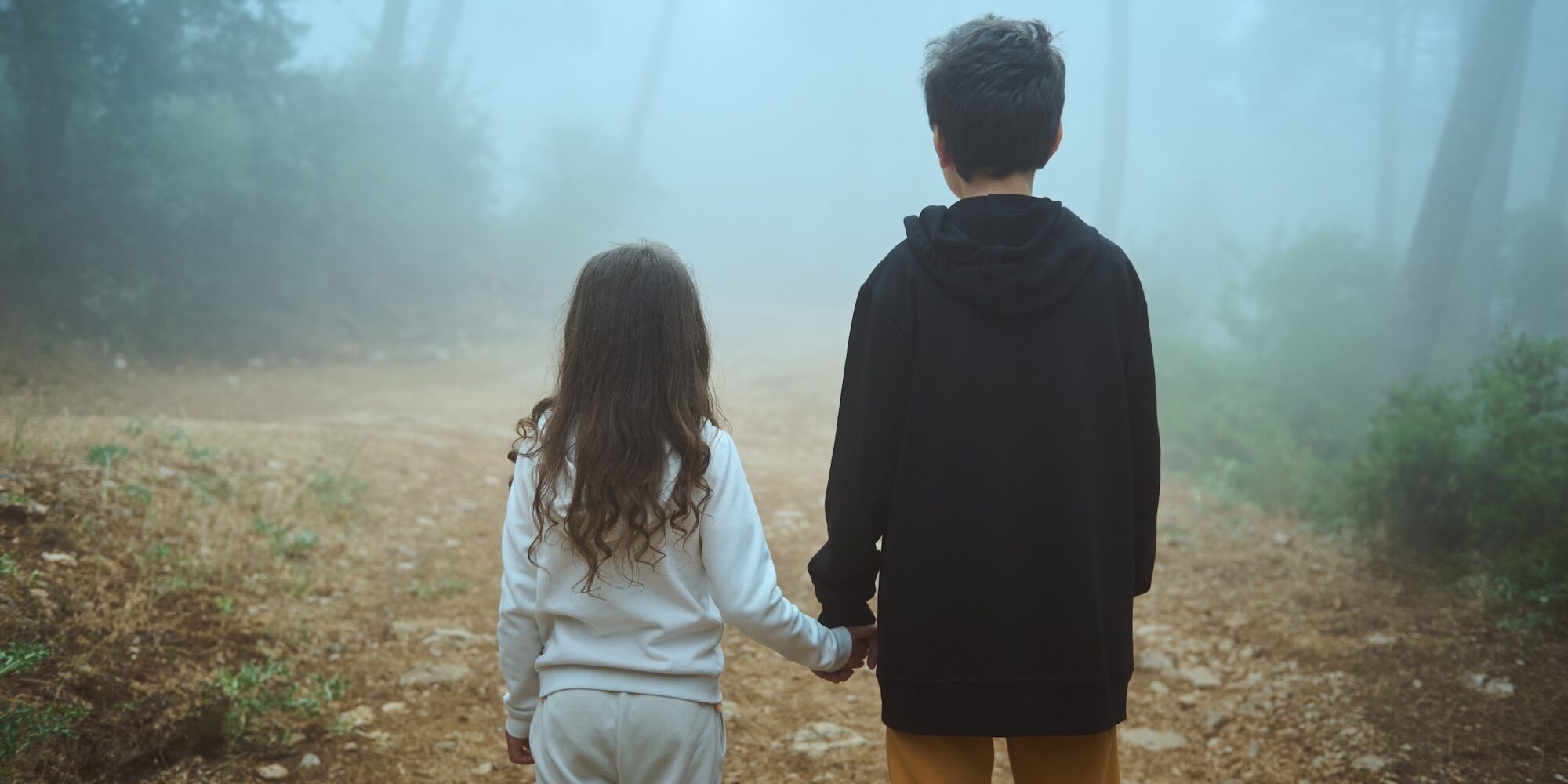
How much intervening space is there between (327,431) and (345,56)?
44.1ft

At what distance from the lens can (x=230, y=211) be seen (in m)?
12.3

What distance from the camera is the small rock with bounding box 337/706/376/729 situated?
3059 millimetres

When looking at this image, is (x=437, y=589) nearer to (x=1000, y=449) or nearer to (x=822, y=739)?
(x=822, y=739)

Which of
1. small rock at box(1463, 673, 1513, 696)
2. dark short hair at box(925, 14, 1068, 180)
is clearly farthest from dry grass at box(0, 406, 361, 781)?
small rock at box(1463, 673, 1513, 696)

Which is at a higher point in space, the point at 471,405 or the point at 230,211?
the point at 230,211

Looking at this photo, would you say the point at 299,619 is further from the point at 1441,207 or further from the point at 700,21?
the point at 700,21

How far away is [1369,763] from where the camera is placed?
2.96m

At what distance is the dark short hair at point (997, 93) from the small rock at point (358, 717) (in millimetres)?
2674

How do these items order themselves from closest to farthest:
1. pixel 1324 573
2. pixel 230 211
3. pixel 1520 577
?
pixel 1520 577 < pixel 1324 573 < pixel 230 211

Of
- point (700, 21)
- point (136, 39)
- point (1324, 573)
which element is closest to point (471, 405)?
point (136, 39)

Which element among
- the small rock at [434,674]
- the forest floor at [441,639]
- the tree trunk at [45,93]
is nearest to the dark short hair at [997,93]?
the forest floor at [441,639]

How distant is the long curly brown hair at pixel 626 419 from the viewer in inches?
64.6

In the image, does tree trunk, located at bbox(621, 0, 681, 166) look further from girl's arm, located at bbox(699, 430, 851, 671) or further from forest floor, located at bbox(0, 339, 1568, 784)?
girl's arm, located at bbox(699, 430, 851, 671)

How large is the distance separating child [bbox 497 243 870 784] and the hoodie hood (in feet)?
1.57
